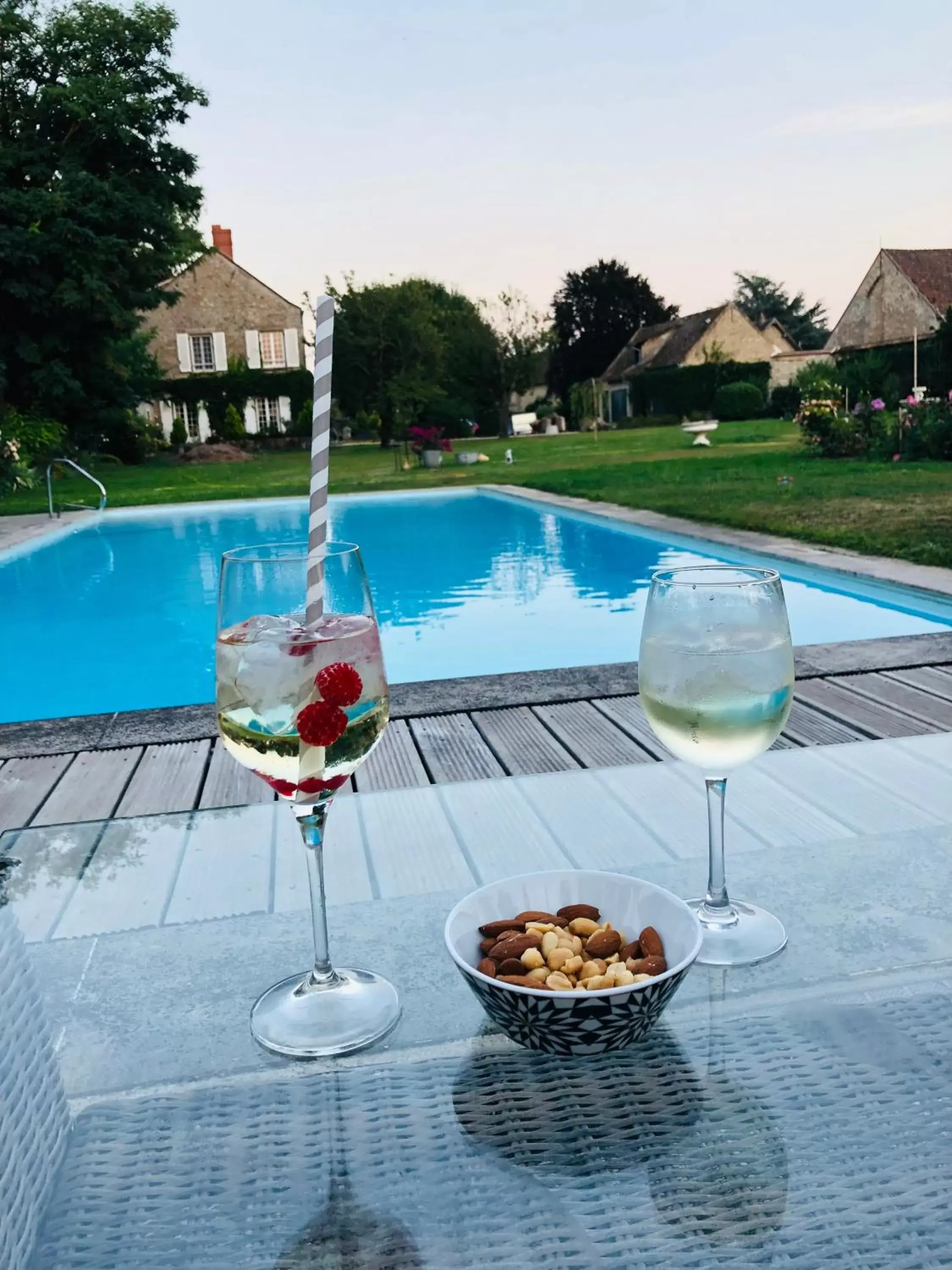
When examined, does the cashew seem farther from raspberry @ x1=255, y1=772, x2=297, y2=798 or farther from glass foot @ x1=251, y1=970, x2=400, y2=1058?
raspberry @ x1=255, y1=772, x2=297, y2=798

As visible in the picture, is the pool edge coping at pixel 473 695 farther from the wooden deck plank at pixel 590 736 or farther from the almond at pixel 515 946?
the almond at pixel 515 946

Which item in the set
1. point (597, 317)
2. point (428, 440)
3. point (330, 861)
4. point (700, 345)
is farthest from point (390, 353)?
point (330, 861)

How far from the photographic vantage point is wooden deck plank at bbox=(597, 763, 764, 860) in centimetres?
212

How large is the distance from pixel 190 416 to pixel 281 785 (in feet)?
111

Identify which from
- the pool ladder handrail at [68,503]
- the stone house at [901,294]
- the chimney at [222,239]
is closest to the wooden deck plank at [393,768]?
the pool ladder handrail at [68,503]

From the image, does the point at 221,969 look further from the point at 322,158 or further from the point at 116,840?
the point at 322,158

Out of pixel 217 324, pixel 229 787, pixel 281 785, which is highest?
pixel 217 324

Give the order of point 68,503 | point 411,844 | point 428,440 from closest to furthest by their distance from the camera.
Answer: point 411,844
point 68,503
point 428,440

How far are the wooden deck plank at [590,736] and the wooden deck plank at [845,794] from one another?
15.0 inches

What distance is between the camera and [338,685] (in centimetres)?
76

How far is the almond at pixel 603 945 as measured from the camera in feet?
2.33

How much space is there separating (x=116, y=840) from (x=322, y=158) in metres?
22.6

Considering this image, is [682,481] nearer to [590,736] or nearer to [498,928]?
[590,736]

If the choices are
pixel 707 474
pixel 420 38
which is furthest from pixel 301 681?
pixel 420 38
